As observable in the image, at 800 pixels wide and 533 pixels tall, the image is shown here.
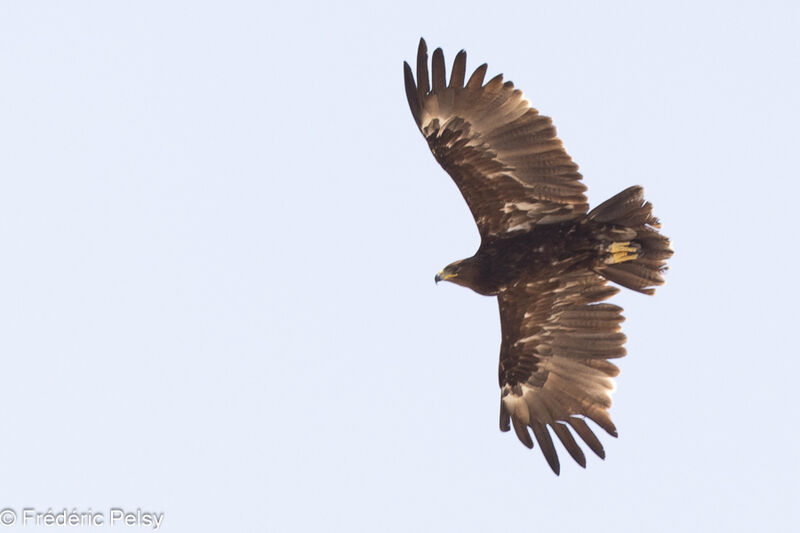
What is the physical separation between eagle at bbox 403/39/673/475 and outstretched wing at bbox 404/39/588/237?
0.01 m

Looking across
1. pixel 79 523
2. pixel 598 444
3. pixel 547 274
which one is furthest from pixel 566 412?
pixel 79 523

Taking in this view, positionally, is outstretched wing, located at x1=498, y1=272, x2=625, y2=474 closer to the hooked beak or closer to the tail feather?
the tail feather

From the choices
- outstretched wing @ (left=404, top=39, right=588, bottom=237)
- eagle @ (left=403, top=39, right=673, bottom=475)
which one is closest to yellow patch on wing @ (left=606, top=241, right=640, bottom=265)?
eagle @ (left=403, top=39, right=673, bottom=475)

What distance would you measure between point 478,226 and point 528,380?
5.91ft

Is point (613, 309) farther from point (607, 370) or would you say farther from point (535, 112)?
point (535, 112)

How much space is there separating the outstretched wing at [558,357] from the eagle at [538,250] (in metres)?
0.01

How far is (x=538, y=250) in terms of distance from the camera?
11.5 m

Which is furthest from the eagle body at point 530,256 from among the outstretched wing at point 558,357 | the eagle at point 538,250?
the outstretched wing at point 558,357

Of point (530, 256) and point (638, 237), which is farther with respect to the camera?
point (530, 256)

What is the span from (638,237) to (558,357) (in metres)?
1.77

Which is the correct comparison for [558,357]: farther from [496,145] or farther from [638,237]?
[496,145]

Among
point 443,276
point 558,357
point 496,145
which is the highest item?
point 496,145

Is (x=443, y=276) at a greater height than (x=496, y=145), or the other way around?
(x=496, y=145)

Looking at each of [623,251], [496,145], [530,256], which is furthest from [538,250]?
[496,145]
